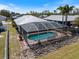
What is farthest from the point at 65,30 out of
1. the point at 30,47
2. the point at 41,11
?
the point at 41,11

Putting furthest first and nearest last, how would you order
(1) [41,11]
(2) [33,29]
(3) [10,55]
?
(1) [41,11], (2) [33,29], (3) [10,55]

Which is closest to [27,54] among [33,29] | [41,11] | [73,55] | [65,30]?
[73,55]

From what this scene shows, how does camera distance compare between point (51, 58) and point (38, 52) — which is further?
point (38, 52)

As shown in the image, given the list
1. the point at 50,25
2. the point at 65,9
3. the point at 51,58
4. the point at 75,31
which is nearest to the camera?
the point at 51,58

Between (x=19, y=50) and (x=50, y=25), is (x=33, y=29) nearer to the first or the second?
(x=50, y=25)

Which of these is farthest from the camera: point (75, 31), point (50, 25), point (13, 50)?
point (75, 31)

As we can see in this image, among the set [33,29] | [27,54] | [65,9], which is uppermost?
[65,9]

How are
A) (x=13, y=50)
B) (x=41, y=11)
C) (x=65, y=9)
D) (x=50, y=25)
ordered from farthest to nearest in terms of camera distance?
(x=41, y=11) → (x=65, y=9) → (x=50, y=25) → (x=13, y=50)

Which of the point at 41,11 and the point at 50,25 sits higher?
the point at 41,11

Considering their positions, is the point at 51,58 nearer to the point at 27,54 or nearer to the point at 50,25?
the point at 27,54
